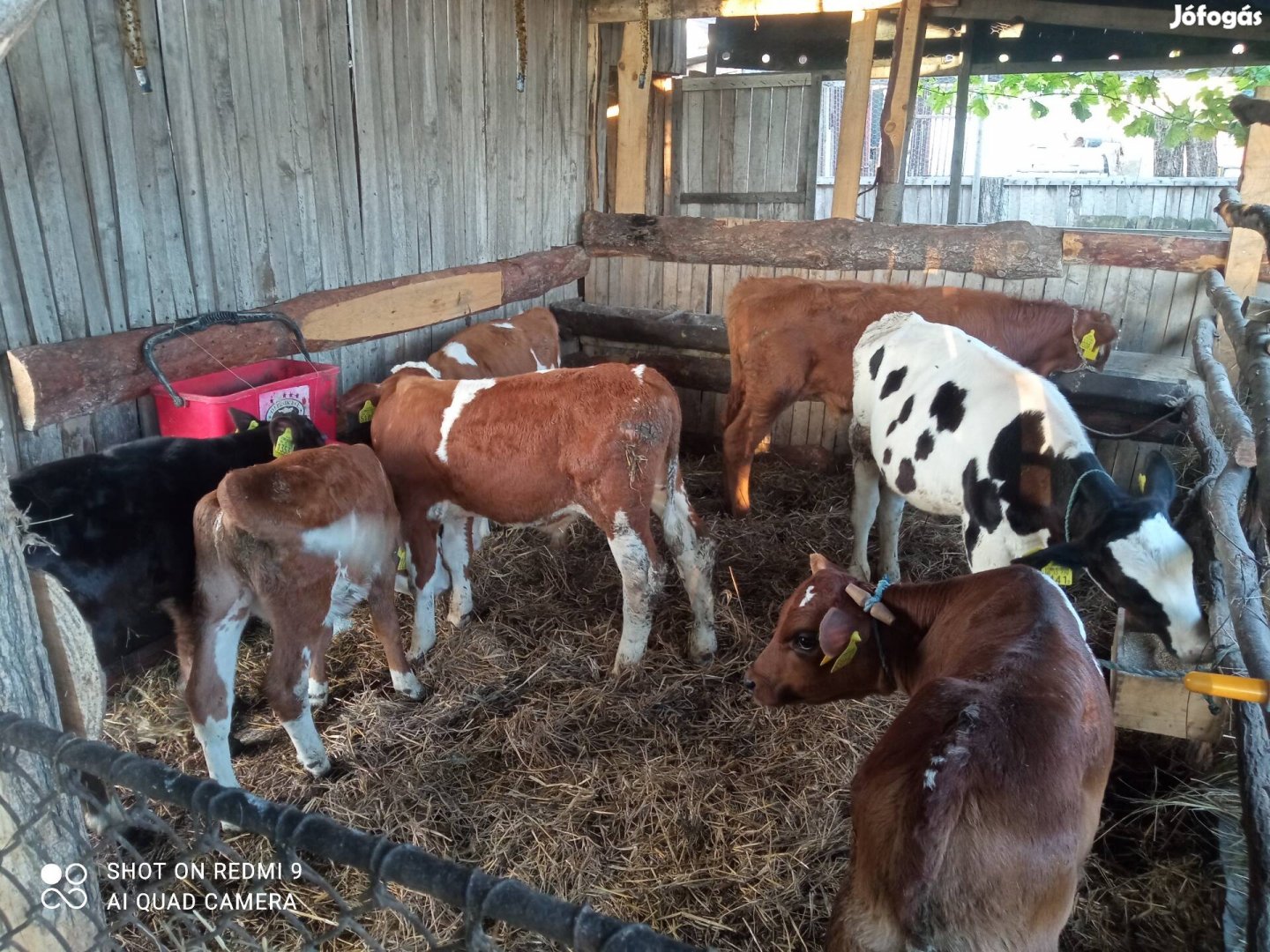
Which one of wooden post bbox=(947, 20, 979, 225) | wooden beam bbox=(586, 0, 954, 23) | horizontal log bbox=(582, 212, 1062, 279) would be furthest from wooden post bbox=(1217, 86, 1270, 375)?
wooden post bbox=(947, 20, 979, 225)

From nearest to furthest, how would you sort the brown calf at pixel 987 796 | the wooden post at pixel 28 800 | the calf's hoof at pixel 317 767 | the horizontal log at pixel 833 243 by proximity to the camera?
the wooden post at pixel 28 800 → the brown calf at pixel 987 796 → the calf's hoof at pixel 317 767 → the horizontal log at pixel 833 243

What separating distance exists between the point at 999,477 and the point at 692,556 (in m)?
1.54

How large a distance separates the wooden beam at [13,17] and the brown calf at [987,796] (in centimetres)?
210

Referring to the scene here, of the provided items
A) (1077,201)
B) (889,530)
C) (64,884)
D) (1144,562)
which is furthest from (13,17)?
(1077,201)

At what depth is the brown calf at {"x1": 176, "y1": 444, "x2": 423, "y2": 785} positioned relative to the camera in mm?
3326

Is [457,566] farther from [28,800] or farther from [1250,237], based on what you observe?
[1250,237]

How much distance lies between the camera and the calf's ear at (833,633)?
9.37 ft

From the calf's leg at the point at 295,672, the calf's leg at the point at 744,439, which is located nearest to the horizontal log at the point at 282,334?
the calf's leg at the point at 295,672

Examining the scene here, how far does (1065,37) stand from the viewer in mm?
10062

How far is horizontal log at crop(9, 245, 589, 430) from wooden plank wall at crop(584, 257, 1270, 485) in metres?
0.57

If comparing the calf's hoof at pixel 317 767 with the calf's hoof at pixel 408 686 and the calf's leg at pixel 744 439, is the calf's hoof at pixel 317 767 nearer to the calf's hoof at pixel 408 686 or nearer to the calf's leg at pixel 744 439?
the calf's hoof at pixel 408 686

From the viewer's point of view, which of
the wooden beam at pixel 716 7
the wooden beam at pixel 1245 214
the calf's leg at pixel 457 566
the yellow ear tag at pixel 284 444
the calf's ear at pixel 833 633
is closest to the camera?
the calf's ear at pixel 833 633

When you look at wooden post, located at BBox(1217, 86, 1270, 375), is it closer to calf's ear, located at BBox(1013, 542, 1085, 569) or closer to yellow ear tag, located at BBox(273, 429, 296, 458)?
calf's ear, located at BBox(1013, 542, 1085, 569)

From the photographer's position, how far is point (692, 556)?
15.0 feet
